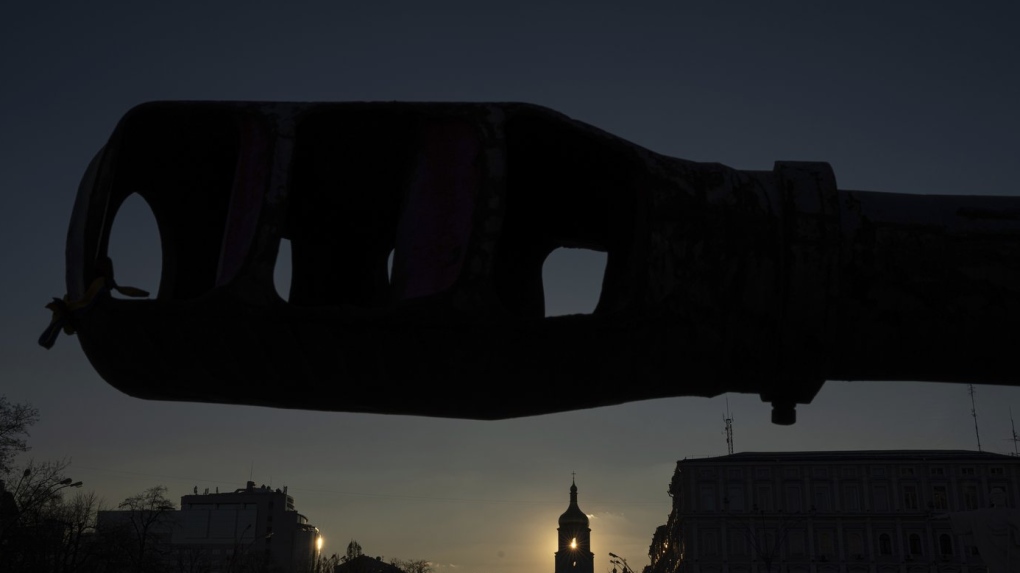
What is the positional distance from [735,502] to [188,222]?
73.7m

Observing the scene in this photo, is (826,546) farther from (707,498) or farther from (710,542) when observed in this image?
(707,498)

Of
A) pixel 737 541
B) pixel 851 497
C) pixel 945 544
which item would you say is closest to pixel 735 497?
pixel 737 541

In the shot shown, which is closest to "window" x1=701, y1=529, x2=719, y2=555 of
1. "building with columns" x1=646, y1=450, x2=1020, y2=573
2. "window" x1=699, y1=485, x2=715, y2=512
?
"building with columns" x1=646, y1=450, x2=1020, y2=573

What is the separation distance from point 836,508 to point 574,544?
72.2 m

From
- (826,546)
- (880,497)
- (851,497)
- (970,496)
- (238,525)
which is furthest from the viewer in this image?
(238,525)

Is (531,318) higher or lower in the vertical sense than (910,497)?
lower

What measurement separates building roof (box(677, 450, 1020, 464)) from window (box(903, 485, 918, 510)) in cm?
222

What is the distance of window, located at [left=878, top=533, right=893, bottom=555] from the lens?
231 ft

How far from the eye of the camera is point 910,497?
72.1 metres

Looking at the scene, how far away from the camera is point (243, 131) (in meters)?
2.18

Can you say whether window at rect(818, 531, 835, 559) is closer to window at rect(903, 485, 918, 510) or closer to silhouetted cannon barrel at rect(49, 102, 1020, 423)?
window at rect(903, 485, 918, 510)

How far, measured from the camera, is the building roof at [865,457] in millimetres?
73250

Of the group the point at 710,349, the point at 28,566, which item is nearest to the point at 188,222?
the point at 710,349

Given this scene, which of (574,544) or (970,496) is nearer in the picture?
(970,496)
